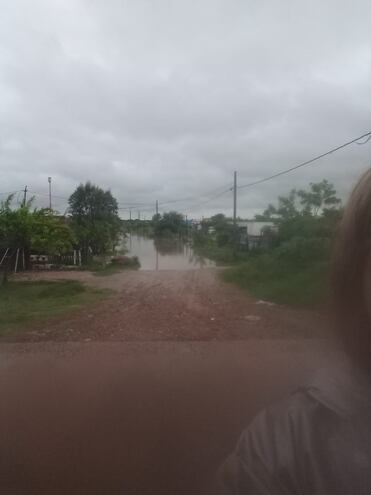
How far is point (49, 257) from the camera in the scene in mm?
13344

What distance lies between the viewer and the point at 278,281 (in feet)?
26.7

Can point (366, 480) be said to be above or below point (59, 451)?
above

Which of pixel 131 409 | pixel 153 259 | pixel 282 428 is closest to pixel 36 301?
pixel 131 409

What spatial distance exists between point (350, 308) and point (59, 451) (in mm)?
2150

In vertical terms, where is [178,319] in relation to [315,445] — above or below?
below

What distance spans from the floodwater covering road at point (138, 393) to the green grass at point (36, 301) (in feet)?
1.73

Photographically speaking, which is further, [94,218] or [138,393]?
[94,218]

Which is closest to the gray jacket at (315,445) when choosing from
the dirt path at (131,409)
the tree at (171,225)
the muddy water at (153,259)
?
the dirt path at (131,409)

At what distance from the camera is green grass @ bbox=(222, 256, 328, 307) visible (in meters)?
6.47

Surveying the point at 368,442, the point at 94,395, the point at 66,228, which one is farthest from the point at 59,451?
the point at 66,228

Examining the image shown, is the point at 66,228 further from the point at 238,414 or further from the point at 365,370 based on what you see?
the point at 365,370

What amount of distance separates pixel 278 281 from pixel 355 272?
25.0 feet

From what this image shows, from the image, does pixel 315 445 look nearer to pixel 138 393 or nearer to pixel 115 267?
pixel 138 393

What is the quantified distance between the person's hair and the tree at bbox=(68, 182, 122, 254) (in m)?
6.81
